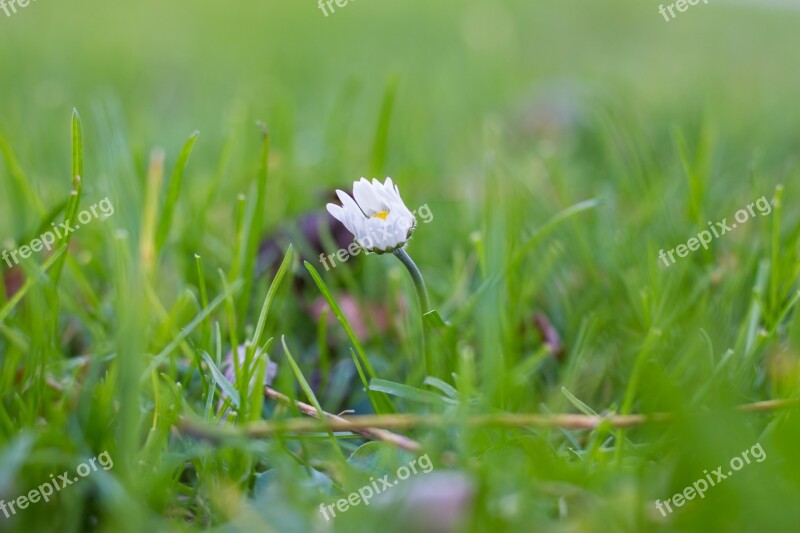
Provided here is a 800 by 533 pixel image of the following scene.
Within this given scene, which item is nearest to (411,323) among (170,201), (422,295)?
(422,295)

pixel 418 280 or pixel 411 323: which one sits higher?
pixel 418 280

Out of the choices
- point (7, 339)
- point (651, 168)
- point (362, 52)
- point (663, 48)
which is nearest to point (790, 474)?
point (7, 339)

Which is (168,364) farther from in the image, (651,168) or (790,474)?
(651,168)

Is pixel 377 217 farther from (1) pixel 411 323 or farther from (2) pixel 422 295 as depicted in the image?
(1) pixel 411 323

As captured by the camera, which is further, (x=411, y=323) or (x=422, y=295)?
(x=411, y=323)

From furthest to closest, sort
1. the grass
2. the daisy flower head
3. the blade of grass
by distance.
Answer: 1. the blade of grass
2. the daisy flower head
3. the grass

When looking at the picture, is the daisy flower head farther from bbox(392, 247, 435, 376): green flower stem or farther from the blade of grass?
the blade of grass

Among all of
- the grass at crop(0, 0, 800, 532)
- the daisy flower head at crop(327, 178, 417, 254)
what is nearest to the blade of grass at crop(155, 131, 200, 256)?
the grass at crop(0, 0, 800, 532)
